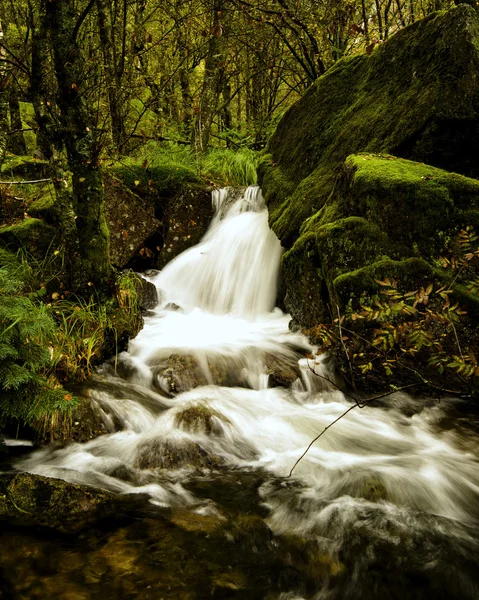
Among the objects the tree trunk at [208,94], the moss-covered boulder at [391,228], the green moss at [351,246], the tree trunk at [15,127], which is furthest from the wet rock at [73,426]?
the tree trunk at [15,127]

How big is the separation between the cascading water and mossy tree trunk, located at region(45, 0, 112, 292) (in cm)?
115

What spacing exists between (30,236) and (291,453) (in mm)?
4271

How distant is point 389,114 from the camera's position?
19.1 feet

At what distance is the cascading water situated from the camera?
2678 mm

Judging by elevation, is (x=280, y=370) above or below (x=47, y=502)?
below

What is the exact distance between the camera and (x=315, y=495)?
10.7 feet

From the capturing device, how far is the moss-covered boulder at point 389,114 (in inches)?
197

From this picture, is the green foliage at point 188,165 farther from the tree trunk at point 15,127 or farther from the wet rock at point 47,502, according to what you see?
the wet rock at point 47,502

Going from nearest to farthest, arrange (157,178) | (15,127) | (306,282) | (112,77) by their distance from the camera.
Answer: (306,282), (112,77), (157,178), (15,127)

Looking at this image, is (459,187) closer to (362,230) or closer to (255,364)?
(362,230)

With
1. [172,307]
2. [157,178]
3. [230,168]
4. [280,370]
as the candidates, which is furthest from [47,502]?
[230,168]

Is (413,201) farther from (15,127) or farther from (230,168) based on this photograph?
(15,127)

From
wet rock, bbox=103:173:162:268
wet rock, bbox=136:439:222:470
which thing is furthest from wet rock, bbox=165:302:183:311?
wet rock, bbox=136:439:222:470

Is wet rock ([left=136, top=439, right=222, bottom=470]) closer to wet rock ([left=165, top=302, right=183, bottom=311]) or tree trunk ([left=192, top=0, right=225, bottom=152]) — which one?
wet rock ([left=165, top=302, right=183, bottom=311])
